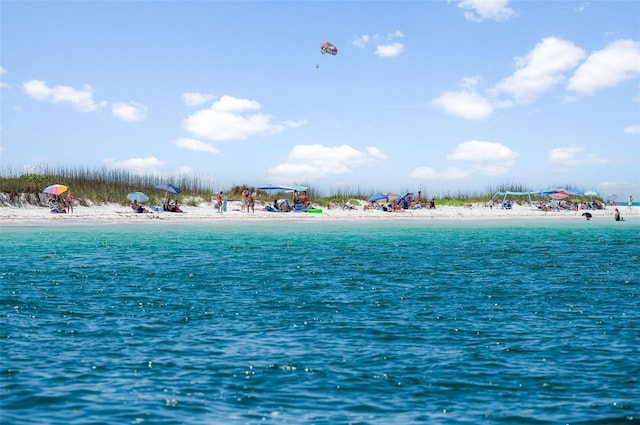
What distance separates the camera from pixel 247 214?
43.2 meters

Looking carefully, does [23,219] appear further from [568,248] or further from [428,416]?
[428,416]

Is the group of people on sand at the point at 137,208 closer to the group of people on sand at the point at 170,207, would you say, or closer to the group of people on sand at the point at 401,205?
the group of people on sand at the point at 170,207

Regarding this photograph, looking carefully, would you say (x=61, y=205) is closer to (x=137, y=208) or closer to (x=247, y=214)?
(x=137, y=208)

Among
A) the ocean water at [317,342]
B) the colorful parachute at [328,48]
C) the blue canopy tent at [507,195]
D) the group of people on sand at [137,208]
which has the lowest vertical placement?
the ocean water at [317,342]

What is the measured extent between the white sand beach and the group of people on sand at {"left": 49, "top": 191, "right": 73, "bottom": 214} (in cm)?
40

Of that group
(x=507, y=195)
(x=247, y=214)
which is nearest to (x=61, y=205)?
(x=247, y=214)

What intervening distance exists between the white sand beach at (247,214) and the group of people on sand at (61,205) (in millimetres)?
401

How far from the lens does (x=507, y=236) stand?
32875 mm

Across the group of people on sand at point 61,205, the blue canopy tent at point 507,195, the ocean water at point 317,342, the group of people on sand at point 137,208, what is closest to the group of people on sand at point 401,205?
the blue canopy tent at point 507,195

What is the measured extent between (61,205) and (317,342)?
1390 inches

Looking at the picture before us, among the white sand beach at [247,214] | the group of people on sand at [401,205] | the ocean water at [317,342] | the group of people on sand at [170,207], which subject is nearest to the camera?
the ocean water at [317,342]

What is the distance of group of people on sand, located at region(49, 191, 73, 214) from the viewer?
38.5 metres

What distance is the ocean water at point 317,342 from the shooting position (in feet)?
20.6

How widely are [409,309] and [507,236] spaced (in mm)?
23094
